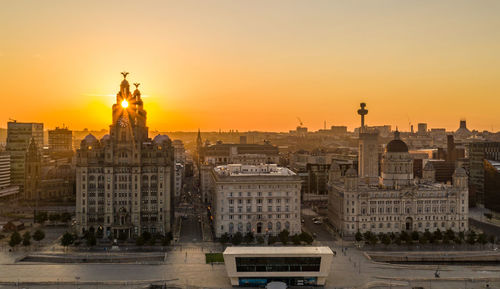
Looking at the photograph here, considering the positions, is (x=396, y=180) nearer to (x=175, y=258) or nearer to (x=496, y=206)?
(x=496, y=206)

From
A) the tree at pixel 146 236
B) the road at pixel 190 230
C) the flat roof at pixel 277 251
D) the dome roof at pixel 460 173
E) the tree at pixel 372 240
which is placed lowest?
the road at pixel 190 230

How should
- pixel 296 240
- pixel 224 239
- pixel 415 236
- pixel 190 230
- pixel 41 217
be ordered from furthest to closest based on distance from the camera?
pixel 41 217
pixel 190 230
pixel 415 236
pixel 224 239
pixel 296 240

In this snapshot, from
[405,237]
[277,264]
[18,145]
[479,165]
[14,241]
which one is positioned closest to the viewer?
[277,264]

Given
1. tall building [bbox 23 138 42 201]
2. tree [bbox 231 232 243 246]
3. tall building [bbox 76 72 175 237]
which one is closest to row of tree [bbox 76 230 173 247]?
tall building [bbox 76 72 175 237]

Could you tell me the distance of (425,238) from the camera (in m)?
90.9

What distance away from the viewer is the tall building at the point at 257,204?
93.8 m

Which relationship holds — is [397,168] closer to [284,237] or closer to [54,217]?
[284,237]

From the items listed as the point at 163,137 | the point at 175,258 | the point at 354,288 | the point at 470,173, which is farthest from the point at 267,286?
the point at 470,173

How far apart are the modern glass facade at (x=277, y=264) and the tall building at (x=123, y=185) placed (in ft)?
108

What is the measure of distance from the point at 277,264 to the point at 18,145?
398ft

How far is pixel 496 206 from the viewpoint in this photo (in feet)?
405

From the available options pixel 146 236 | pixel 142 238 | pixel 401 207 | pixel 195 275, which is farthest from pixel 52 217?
pixel 401 207

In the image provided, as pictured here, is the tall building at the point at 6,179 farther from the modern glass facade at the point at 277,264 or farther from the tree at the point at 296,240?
the modern glass facade at the point at 277,264

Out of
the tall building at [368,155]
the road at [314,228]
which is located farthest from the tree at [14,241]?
the tall building at [368,155]
